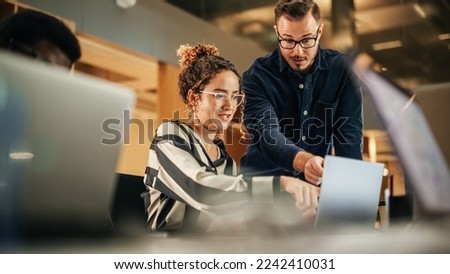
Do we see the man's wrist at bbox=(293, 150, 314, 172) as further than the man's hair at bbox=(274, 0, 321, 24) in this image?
No

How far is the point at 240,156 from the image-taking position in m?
2.02

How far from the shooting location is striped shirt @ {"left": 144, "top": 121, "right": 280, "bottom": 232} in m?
1.84

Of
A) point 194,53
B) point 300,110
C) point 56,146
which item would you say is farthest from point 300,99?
point 56,146

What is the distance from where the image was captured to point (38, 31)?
1.94 m

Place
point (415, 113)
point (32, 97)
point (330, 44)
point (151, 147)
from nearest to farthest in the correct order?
point (32, 97)
point (415, 113)
point (151, 147)
point (330, 44)

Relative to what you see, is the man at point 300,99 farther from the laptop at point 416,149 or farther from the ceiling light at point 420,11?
the ceiling light at point 420,11

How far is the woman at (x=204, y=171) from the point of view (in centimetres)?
184

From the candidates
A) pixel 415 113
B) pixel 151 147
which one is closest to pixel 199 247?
pixel 151 147

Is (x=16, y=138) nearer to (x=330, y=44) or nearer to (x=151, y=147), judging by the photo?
(x=151, y=147)

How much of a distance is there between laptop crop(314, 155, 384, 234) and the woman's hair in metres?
0.55

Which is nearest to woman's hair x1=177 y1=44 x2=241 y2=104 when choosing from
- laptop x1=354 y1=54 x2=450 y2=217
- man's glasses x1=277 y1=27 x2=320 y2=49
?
man's glasses x1=277 y1=27 x2=320 y2=49

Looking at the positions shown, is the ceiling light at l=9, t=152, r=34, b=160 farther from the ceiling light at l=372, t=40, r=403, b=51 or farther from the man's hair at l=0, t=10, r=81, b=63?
the ceiling light at l=372, t=40, r=403, b=51

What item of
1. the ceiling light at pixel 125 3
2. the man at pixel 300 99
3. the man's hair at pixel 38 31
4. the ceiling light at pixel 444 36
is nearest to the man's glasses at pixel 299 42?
the man at pixel 300 99

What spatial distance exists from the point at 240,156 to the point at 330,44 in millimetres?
538
